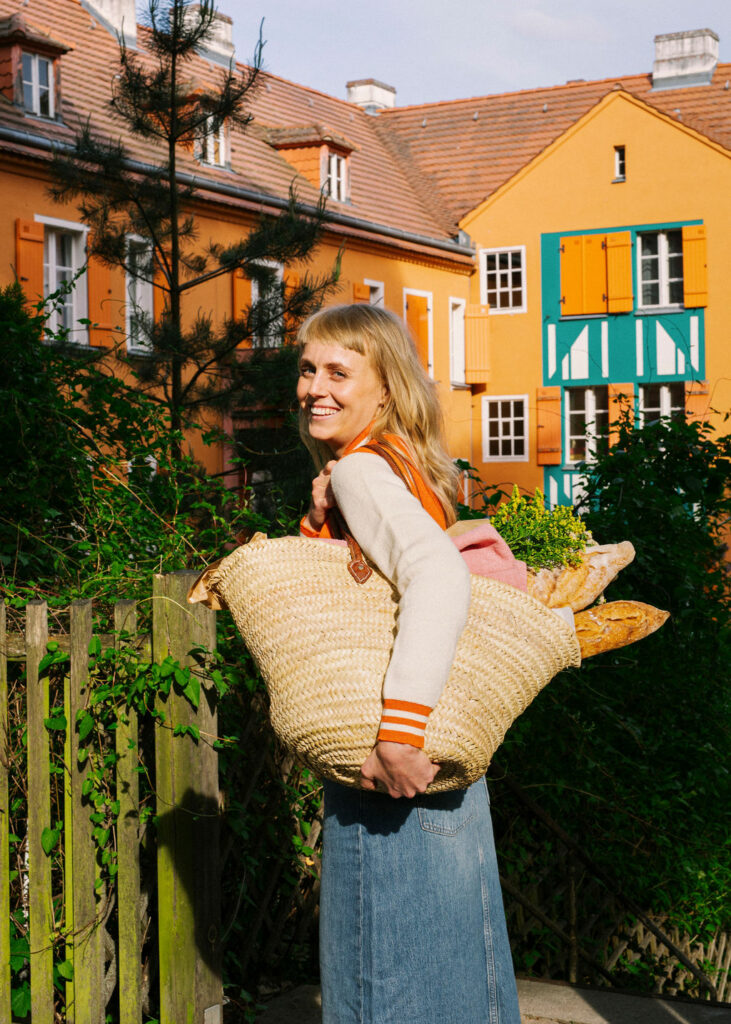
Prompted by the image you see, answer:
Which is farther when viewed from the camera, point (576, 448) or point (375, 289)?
point (576, 448)

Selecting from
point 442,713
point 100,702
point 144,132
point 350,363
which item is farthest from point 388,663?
point 144,132

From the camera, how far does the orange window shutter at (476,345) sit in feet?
83.8

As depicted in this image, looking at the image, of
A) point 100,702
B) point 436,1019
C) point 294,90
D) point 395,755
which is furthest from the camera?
point 294,90

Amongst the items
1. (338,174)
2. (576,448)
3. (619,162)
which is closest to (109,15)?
(338,174)

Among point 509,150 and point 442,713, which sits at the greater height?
point 509,150

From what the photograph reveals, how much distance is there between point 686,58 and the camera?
2677cm

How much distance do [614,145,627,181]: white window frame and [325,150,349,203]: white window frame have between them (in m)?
5.33

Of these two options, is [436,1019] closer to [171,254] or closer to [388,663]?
[388,663]

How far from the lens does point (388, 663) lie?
1.94 meters

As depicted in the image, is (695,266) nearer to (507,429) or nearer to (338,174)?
(507,429)

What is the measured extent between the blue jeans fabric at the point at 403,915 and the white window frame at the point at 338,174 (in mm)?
22627

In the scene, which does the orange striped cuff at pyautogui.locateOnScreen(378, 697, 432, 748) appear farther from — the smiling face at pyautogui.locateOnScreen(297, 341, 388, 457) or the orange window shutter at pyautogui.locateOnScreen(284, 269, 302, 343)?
the orange window shutter at pyautogui.locateOnScreen(284, 269, 302, 343)

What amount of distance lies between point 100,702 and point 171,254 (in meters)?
9.95

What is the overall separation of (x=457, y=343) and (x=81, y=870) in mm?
23192
